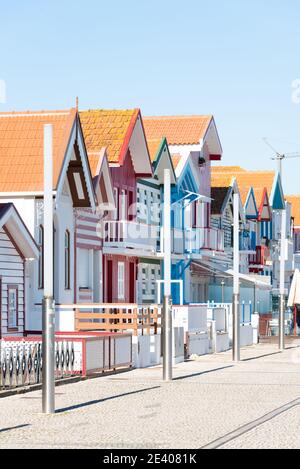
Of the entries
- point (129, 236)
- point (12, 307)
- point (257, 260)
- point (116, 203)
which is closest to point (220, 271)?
point (129, 236)

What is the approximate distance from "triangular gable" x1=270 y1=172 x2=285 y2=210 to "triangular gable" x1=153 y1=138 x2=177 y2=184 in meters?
26.5

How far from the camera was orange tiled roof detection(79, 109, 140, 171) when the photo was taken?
4397 centimetres

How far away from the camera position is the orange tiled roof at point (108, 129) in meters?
44.0

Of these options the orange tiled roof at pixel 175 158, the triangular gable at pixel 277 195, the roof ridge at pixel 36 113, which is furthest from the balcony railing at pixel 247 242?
the roof ridge at pixel 36 113

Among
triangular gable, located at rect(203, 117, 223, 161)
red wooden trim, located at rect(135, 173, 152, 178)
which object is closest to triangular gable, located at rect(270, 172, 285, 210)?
triangular gable, located at rect(203, 117, 223, 161)

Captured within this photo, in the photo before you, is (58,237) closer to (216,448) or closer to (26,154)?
(26,154)

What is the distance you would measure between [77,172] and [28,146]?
1.93m

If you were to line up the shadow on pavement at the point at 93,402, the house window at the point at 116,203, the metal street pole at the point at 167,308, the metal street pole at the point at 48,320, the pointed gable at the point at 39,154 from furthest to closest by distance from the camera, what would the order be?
1. the house window at the point at 116,203
2. the pointed gable at the point at 39,154
3. the metal street pole at the point at 167,308
4. the shadow on pavement at the point at 93,402
5. the metal street pole at the point at 48,320

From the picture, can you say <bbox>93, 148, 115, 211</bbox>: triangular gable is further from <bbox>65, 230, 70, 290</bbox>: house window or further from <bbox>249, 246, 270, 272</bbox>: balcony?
<bbox>249, 246, 270, 272</bbox>: balcony

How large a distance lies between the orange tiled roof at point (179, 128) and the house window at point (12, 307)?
21.4 metres

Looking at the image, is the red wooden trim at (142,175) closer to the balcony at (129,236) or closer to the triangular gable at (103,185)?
the balcony at (129,236)

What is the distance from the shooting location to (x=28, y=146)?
3691 centimetres

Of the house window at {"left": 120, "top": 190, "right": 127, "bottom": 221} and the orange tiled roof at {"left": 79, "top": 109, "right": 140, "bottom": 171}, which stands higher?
the orange tiled roof at {"left": 79, "top": 109, "right": 140, "bottom": 171}
